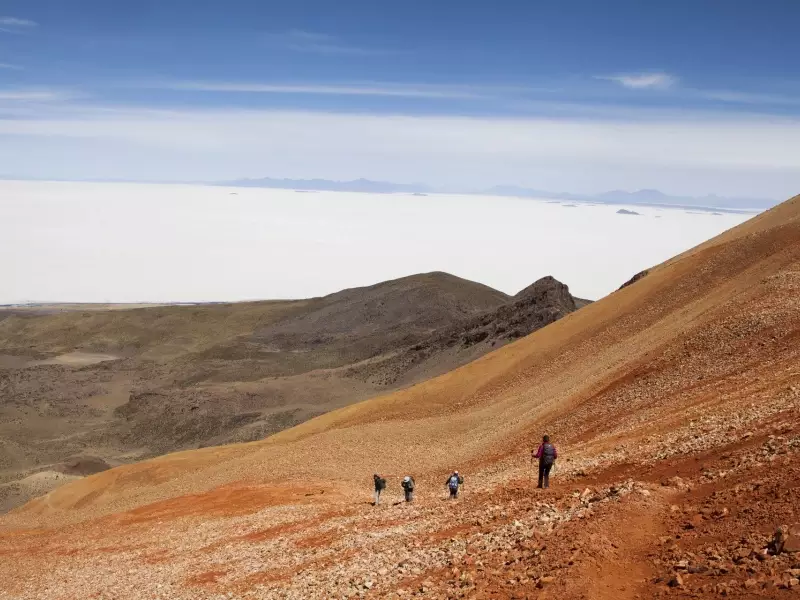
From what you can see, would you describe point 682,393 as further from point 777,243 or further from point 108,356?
point 108,356

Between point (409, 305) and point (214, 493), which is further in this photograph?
point (409, 305)

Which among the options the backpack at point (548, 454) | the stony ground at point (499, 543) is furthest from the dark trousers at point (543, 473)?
the stony ground at point (499, 543)

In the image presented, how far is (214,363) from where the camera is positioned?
246ft

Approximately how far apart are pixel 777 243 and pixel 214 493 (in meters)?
23.9

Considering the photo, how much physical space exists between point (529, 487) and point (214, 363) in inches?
2430

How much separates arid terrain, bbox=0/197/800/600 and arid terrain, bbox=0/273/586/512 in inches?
655

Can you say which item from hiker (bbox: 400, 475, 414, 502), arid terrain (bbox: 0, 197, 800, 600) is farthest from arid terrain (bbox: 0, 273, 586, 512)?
hiker (bbox: 400, 475, 414, 502)

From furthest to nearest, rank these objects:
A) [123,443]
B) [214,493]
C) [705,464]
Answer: [123,443]
[214,493]
[705,464]

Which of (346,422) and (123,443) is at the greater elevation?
(346,422)

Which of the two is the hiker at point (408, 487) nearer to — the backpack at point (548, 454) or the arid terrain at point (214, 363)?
the backpack at point (548, 454)

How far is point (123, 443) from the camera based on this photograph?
54.4m

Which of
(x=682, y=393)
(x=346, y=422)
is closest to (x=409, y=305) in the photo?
(x=346, y=422)

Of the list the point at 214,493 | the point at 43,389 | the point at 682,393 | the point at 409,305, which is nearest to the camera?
the point at 682,393

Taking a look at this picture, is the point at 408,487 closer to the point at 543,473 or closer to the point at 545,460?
the point at 543,473
